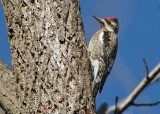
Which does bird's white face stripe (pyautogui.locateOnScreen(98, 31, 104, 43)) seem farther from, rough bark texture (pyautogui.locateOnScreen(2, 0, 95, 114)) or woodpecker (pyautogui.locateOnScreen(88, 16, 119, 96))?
rough bark texture (pyautogui.locateOnScreen(2, 0, 95, 114))

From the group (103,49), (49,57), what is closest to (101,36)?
(103,49)

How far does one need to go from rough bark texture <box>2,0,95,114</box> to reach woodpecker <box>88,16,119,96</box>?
1.08m

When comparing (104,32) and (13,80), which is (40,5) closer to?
(13,80)

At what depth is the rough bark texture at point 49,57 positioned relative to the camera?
8.35 feet

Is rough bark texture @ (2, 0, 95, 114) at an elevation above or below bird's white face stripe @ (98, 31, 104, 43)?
below

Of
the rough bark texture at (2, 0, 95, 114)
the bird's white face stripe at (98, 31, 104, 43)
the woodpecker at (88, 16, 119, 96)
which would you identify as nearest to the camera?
the rough bark texture at (2, 0, 95, 114)

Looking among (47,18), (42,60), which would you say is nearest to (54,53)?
(42,60)

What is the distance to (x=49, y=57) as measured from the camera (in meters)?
2.65

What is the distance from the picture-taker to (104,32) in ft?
14.9

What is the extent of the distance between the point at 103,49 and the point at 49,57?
5.66 ft

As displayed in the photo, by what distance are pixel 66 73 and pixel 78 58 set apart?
0.62 ft

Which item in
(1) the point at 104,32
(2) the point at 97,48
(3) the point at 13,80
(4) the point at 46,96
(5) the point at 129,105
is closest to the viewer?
(4) the point at 46,96

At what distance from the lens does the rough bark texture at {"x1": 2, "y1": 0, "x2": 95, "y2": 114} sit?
8.35ft

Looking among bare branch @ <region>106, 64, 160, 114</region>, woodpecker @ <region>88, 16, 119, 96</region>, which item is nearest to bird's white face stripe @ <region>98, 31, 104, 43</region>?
woodpecker @ <region>88, 16, 119, 96</region>
